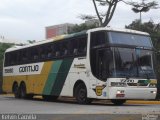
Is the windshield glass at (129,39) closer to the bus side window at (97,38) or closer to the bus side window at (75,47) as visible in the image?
the bus side window at (97,38)

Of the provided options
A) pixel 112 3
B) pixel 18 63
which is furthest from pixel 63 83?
pixel 112 3

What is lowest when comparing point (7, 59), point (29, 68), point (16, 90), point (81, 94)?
point (81, 94)

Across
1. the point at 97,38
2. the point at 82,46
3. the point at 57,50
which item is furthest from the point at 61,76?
the point at 97,38

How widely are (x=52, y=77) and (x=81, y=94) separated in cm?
334

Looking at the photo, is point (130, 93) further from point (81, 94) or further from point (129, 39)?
point (81, 94)

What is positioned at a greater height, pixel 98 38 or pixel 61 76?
pixel 98 38

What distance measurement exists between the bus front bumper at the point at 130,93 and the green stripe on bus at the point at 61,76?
357 cm

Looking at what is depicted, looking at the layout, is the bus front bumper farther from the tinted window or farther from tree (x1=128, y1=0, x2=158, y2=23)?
tree (x1=128, y1=0, x2=158, y2=23)

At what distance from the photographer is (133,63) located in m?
21.4

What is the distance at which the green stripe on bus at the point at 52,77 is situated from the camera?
25078mm

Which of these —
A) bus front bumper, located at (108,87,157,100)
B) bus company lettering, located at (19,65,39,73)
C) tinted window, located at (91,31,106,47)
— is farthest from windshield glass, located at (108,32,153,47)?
bus company lettering, located at (19,65,39,73)

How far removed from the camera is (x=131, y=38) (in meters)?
22.1

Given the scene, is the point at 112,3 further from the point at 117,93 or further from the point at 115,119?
the point at 115,119

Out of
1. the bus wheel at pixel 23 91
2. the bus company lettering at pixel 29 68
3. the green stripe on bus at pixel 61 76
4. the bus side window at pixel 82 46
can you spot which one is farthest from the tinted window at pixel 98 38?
the bus wheel at pixel 23 91
